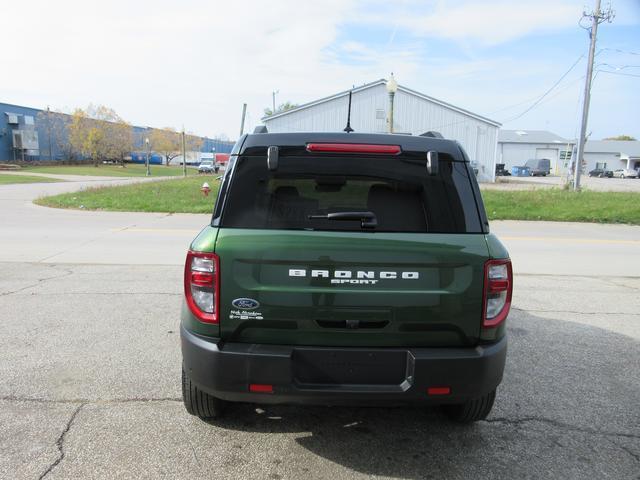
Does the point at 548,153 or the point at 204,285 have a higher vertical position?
the point at 548,153

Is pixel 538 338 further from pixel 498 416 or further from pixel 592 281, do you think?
pixel 592 281

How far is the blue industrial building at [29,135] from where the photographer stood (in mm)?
65000

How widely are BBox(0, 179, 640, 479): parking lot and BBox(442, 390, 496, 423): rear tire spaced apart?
90mm

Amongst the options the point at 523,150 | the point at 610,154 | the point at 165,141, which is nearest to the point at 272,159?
the point at 523,150

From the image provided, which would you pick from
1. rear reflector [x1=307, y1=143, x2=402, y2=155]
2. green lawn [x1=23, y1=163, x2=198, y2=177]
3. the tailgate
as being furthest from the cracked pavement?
green lawn [x1=23, y1=163, x2=198, y2=177]

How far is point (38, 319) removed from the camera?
5.31m

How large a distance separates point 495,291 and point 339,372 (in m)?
0.97

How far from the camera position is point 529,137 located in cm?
8044

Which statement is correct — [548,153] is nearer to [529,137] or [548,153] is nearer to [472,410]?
[529,137]

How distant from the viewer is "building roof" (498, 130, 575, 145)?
78.4 metres

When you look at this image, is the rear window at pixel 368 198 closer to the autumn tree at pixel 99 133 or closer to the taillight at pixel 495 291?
the taillight at pixel 495 291

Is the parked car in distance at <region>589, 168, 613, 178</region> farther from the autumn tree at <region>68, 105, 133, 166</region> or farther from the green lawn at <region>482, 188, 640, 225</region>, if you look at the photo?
the autumn tree at <region>68, 105, 133, 166</region>

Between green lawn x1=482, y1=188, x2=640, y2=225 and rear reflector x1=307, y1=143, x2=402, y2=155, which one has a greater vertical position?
rear reflector x1=307, y1=143, x2=402, y2=155

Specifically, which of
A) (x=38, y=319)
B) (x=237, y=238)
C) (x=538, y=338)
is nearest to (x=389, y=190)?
(x=237, y=238)
